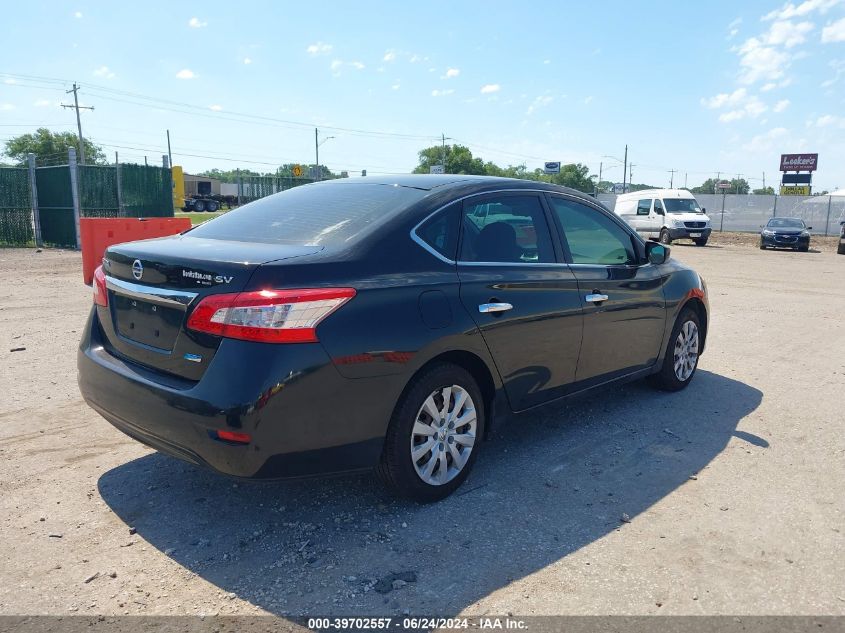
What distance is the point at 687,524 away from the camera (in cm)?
346

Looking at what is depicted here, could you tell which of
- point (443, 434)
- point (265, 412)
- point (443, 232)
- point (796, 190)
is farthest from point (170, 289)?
point (796, 190)

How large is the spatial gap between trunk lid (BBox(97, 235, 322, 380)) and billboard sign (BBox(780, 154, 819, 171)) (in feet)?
231

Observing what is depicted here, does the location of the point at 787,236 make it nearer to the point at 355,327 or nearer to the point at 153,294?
the point at 355,327

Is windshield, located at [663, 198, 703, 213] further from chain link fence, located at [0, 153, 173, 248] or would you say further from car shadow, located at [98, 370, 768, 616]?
car shadow, located at [98, 370, 768, 616]

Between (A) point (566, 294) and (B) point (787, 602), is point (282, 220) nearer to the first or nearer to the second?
(A) point (566, 294)

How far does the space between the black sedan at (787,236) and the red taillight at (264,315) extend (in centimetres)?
2716

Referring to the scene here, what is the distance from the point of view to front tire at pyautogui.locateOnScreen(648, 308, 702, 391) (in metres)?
5.55

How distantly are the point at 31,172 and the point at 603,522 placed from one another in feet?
65.8

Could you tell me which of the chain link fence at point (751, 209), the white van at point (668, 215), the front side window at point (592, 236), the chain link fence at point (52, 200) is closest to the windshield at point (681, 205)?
the white van at point (668, 215)

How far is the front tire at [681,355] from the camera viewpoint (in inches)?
219

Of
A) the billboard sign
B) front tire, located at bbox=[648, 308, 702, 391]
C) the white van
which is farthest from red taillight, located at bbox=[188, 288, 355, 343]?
the billboard sign

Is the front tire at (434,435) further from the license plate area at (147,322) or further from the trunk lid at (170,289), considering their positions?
the license plate area at (147,322)

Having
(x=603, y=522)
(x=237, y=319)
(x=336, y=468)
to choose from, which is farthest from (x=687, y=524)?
(x=237, y=319)

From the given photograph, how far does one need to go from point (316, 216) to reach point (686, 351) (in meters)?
3.59
